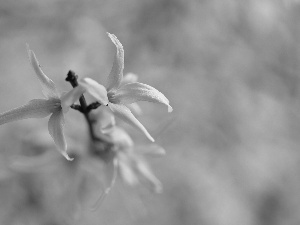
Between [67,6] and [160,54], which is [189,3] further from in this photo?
[67,6]

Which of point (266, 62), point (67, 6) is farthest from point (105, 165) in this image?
point (266, 62)

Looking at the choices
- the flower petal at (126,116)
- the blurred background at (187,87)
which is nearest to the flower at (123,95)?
the flower petal at (126,116)

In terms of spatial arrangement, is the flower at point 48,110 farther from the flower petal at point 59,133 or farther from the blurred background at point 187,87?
the blurred background at point 187,87

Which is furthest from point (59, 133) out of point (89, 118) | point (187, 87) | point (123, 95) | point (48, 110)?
point (187, 87)

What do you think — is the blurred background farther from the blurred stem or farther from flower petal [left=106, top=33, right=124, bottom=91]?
flower petal [left=106, top=33, right=124, bottom=91]

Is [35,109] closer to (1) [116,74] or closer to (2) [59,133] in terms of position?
(2) [59,133]

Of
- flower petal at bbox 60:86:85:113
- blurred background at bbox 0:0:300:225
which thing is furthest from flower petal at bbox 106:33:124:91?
blurred background at bbox 0:0:300:225
